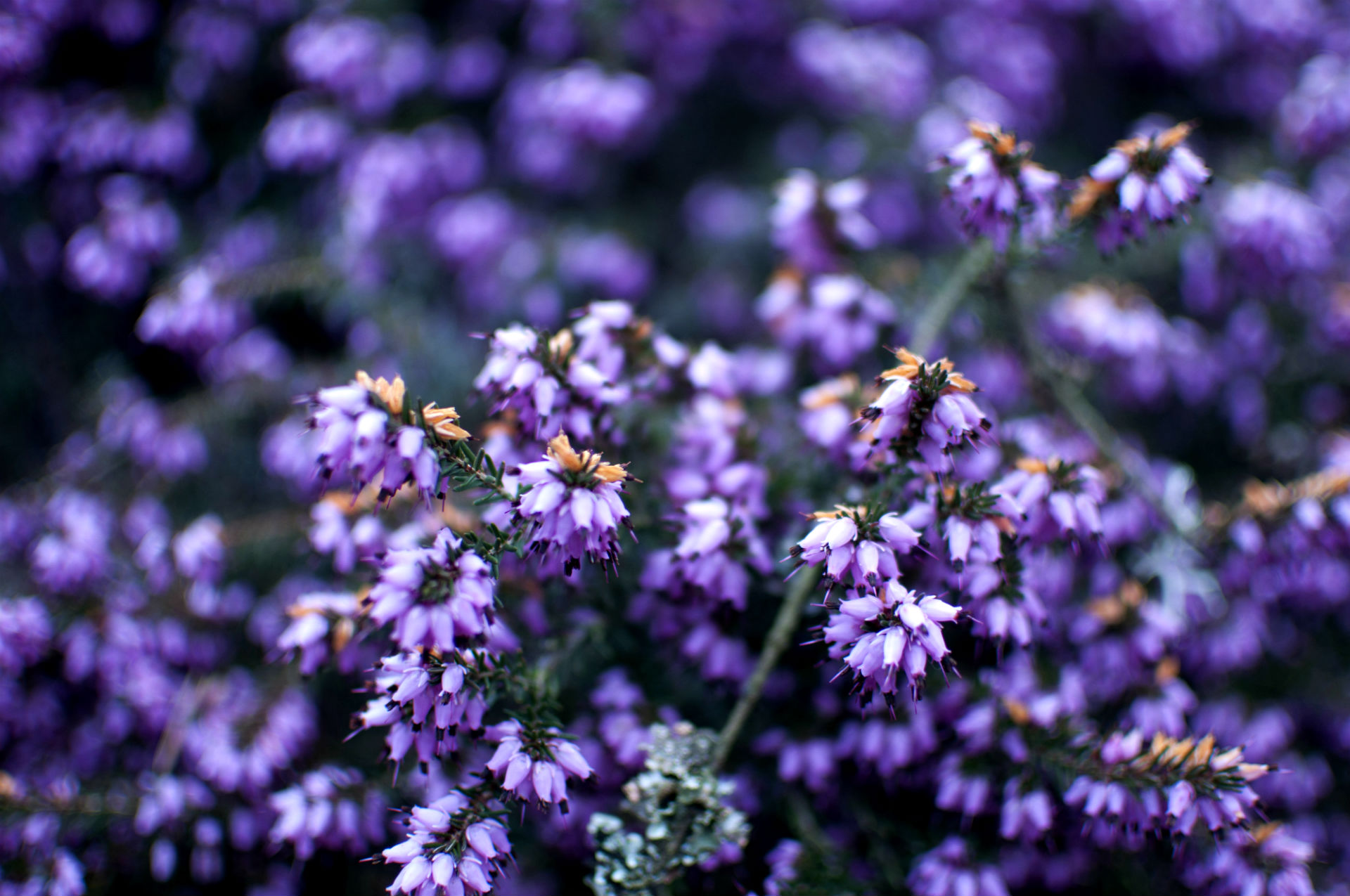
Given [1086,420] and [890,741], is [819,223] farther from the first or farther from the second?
[890,741]

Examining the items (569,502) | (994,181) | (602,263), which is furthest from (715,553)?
(602,263)

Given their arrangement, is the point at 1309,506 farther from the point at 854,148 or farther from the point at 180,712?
the point at 180,712

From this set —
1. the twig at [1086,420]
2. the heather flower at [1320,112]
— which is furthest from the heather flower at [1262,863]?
the heather flower at [1320,112]

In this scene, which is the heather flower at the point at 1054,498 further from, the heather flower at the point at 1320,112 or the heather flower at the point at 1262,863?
the heather flower at the point at 1320,112

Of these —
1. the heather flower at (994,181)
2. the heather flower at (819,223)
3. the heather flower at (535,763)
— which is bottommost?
the heather flower at (535,763)

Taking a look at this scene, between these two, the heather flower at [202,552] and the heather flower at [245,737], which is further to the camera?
the heather flower at [202,552]

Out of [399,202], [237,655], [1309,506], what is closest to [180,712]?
[237,655]

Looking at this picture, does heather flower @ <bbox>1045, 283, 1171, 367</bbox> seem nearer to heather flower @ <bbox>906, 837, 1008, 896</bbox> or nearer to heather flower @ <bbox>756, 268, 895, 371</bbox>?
heather flower @ <bbox>756, 268, 895, 371</bbox>
